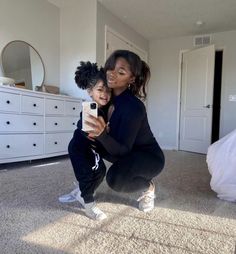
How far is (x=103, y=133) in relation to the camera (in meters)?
1.17

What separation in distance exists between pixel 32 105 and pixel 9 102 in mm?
317

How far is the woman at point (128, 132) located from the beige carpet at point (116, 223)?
7.2 inches

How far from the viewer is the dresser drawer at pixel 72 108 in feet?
11.6

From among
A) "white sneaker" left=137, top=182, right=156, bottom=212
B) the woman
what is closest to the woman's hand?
the woman

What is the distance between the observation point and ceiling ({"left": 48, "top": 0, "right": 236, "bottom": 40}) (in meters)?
3.80

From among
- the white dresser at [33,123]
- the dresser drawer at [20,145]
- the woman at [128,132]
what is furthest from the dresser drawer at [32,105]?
the woman at [128,132]

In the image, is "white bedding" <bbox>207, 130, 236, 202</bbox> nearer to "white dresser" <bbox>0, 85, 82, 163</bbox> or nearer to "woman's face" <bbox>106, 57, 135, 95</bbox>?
"woman's face" <bbox>106, 57, 135, 95</bbox>

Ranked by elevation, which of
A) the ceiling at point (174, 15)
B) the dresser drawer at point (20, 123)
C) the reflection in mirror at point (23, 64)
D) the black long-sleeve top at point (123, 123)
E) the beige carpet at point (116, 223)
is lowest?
the beige carpet at point (116, 223)

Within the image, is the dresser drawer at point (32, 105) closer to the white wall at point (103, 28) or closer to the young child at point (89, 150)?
the white wall at point (103, 28)

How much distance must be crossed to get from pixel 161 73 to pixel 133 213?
4.31 metres

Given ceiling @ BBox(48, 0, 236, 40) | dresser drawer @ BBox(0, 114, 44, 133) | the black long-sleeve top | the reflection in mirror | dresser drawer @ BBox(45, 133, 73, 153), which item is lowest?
dresser drawer @ BBox(45, 133, 73, 153)

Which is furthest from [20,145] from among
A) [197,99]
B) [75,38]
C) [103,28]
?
[197,99]

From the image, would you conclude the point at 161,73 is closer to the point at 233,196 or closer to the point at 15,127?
the point at 15,127

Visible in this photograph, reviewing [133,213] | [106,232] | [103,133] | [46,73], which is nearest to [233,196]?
[133,213]
